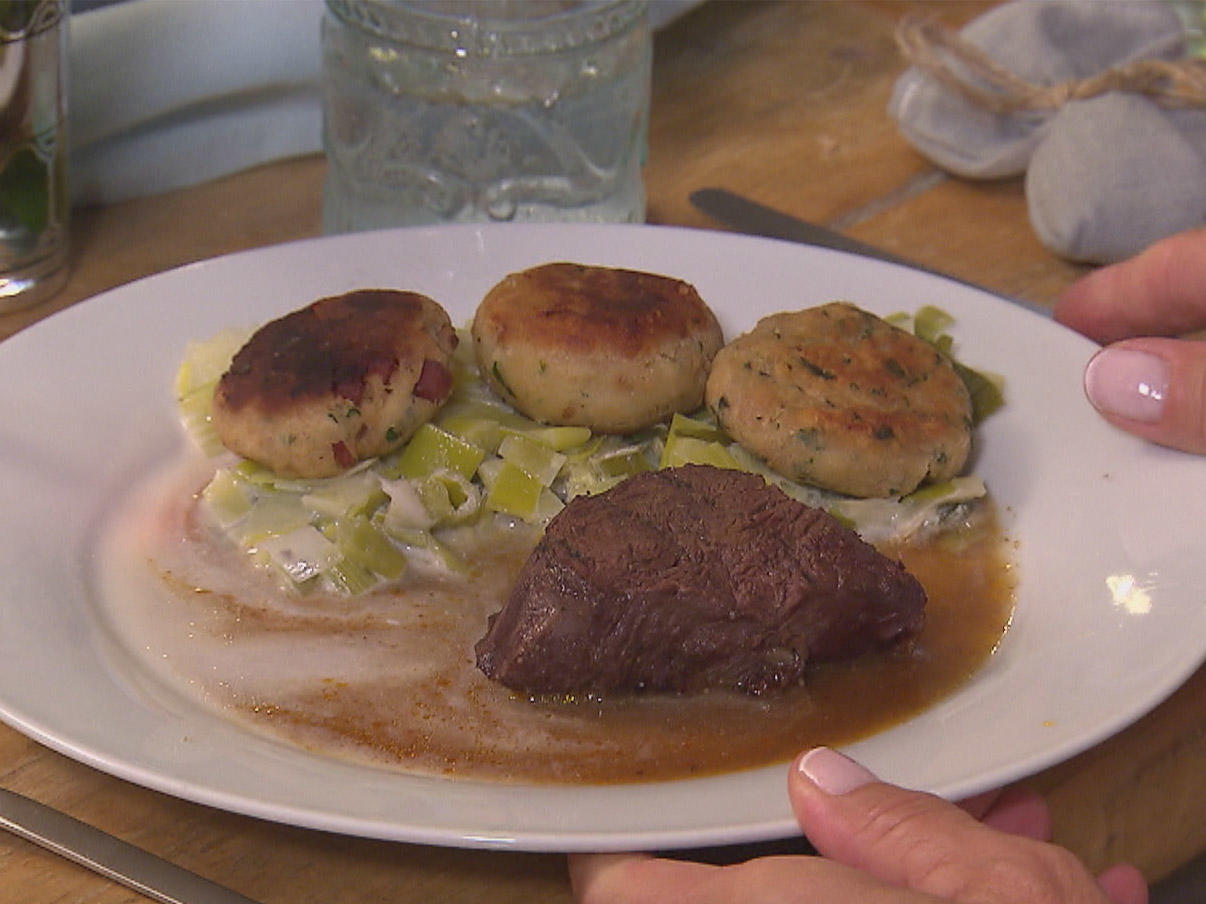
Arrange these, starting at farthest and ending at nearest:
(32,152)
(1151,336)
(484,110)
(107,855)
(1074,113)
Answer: (1074,113) < (484,110) < (32,152) < (1151,336) < (107,855)

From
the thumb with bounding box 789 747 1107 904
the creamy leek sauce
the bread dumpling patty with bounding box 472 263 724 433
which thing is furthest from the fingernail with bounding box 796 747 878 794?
the bread dumpling patty with bounding box 472 263 724 433

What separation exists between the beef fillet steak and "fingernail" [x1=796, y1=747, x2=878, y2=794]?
0.85 feet

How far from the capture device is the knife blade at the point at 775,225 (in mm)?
2434

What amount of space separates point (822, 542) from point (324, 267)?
0.91 meters

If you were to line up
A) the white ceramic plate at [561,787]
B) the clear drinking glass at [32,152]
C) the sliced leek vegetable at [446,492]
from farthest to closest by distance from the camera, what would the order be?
1. the clear drinking glass at [32,152]
2. the sliced leek vegetable at [446,492]
3. the white ceramic plate at [561,787]

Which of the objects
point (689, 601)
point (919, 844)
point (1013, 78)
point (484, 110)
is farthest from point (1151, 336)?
point (919, 844)

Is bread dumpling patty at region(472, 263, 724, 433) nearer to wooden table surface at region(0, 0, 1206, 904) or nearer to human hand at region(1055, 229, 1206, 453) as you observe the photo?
human hand at region(1055, 229, 1206, 453)

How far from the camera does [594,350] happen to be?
72.1 inches

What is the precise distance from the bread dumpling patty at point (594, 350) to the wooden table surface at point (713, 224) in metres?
0.63

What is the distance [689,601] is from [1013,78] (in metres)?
1.65

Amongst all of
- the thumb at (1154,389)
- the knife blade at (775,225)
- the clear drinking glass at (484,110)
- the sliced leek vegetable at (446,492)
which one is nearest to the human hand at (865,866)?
the sliced leek vegetable at (446,492)

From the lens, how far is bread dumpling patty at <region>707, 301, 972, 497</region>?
1771mm

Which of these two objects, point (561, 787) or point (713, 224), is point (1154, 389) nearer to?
point (561, 787)

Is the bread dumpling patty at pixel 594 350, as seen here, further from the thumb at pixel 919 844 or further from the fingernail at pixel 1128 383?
the thumb at pixel 919 844
